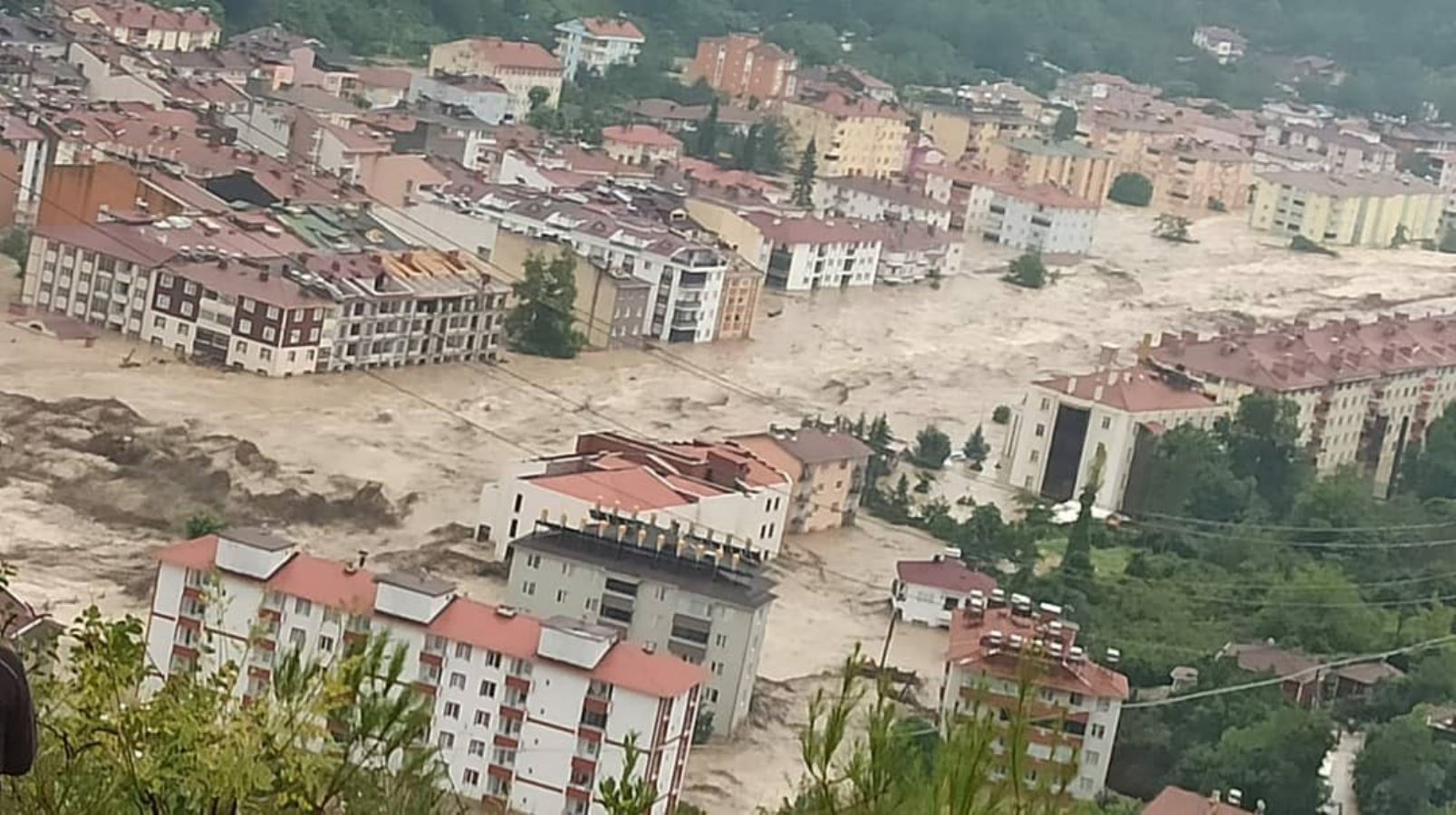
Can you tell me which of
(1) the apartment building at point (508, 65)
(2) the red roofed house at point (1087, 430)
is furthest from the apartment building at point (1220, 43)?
(2) the red roofed house at point (1087, 430)

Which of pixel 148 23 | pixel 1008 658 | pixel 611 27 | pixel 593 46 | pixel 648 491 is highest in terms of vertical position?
pixel 611 27

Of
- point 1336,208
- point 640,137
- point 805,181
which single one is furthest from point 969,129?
point 640,137

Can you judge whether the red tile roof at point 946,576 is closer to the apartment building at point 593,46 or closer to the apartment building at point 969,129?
the apartment building at point 969,129

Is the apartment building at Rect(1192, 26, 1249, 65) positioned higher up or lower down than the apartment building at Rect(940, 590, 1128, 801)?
higher up

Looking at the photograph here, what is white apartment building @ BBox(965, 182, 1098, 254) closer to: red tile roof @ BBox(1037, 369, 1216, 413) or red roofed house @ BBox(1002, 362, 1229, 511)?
red tile roof @ BBox(1037, 369, 1216, 413)

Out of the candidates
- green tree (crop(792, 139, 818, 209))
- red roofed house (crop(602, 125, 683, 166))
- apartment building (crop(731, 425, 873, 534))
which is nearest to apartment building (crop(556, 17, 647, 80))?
green tree (crop(792, 139, 818, 209))

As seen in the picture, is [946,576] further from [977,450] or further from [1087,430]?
[977,450]
